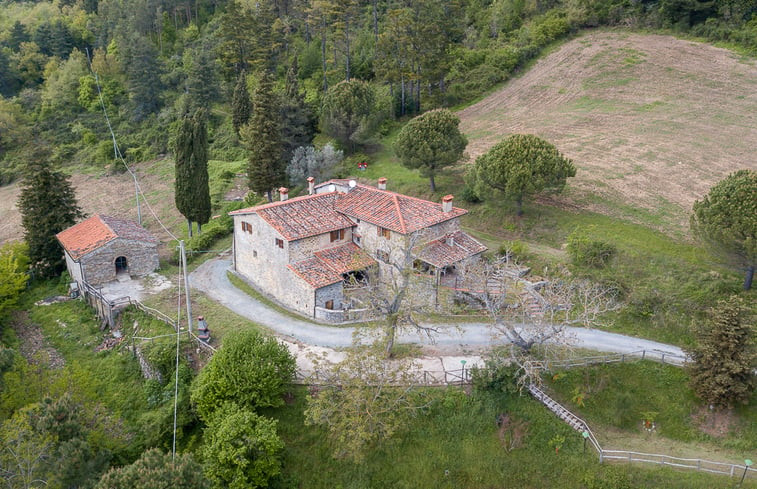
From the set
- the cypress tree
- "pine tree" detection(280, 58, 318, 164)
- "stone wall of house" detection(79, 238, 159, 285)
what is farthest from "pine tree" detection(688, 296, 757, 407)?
"pine tree" detection(280, 58, 318, 164)

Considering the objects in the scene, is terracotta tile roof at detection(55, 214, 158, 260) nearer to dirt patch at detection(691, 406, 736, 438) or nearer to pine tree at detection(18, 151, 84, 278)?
pine tree at detection(18, 151, 84, 278)

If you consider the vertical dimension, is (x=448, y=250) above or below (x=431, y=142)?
below

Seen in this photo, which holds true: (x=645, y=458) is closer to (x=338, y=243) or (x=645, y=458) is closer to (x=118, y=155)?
(x=338, y=243)

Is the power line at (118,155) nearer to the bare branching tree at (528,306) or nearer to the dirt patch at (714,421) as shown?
the bare branching tree at (528,306)

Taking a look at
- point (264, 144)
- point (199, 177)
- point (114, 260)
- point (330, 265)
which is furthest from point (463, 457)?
point (264, 144)

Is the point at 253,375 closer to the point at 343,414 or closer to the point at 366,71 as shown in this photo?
the point at 343,414

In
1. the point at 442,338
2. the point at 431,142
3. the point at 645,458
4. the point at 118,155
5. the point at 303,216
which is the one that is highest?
the point at 431,142
